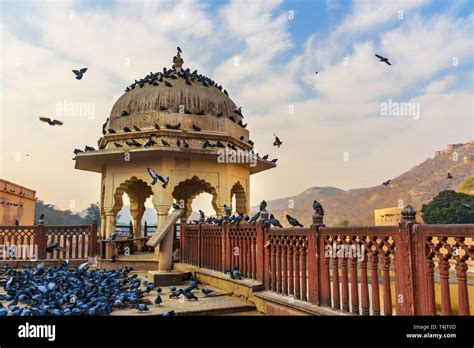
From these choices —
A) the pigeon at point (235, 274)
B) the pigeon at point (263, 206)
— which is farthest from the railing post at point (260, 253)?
the pigeon at point (235, 274)

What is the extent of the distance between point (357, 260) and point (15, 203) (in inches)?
1113

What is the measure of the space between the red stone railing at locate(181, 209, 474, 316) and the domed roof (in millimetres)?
6800

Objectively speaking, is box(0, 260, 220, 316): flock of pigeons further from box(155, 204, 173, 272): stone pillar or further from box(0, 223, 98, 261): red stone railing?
box(0, 223, 98, 261): red stone railing

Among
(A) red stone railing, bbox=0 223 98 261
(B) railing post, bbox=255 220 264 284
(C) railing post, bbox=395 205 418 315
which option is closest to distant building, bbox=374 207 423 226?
(A) red stone railing, bbox=0 223 98 261

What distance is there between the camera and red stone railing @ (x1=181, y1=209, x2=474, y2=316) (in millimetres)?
3649

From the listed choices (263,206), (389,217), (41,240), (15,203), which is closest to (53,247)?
(41,240)

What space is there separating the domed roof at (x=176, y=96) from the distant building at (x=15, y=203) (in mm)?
14735

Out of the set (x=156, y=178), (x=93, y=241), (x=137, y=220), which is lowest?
(x=93, y=241)

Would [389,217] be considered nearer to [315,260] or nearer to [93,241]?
[93,241]

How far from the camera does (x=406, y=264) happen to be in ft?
13.2
